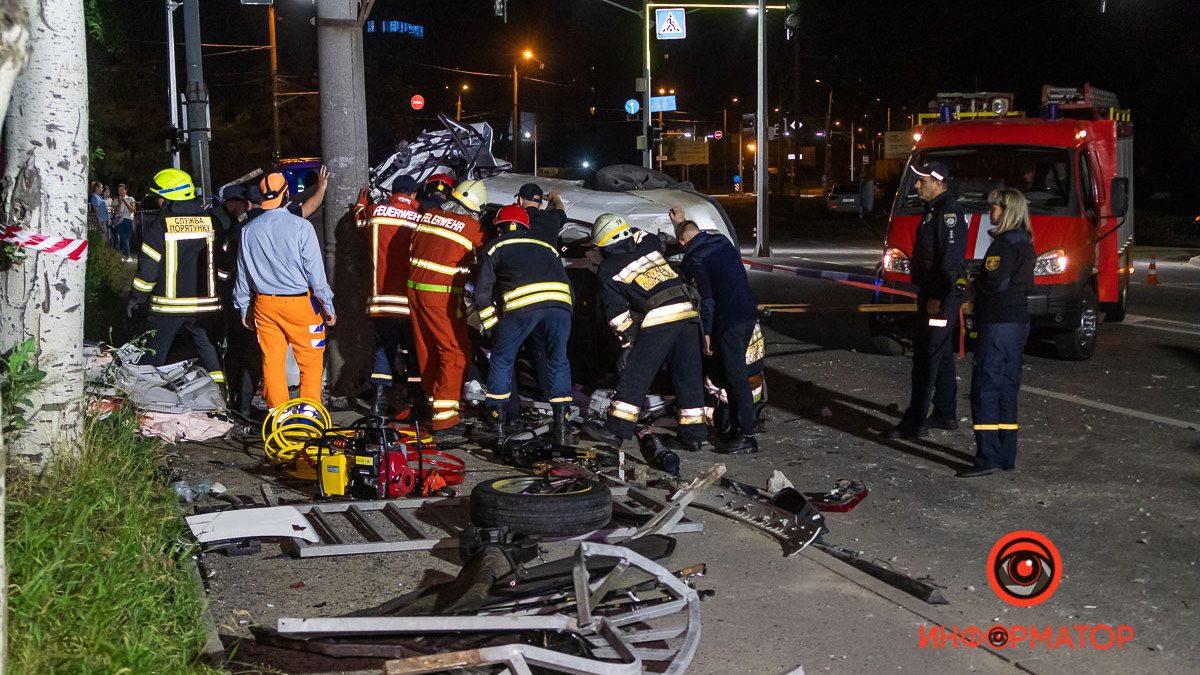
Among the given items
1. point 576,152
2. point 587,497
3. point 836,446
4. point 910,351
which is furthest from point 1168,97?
point 576,152

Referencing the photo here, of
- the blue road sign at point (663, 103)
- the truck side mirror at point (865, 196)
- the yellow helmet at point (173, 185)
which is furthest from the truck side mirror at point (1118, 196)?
the blue road sign at point (663, 103)

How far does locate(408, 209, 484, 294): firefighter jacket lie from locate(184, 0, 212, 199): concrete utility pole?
10.4 m

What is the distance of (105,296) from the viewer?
15.0m

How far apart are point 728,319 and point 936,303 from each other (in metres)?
1.56

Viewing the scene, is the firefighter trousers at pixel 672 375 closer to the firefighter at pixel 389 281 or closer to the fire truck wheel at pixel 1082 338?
the firefighter at pixel 389 281

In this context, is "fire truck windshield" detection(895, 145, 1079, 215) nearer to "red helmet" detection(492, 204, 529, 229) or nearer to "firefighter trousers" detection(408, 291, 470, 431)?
"red helmet" detection(492, 204, 529, 229)

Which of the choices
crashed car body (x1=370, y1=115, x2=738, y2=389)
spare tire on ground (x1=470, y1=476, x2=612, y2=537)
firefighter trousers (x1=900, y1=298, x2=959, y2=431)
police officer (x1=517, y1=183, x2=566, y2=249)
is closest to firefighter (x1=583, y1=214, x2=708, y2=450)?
police officer (x1=517, y1=183, x2=566, y2=249)

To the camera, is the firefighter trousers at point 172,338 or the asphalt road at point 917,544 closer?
the asphalt road at point 917,544

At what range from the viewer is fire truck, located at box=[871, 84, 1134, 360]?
11.8 metres

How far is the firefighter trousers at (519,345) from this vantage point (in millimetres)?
8430

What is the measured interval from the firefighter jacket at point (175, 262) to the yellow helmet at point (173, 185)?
6 cm

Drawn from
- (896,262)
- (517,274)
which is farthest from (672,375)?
(896,262)

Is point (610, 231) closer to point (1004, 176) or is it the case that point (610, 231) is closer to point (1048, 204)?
point (1048, 204)

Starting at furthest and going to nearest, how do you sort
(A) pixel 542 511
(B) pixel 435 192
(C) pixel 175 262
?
1. (B) pixel 435 192
2. (C) pixel 175 262
3. (A) pixel 542 511
